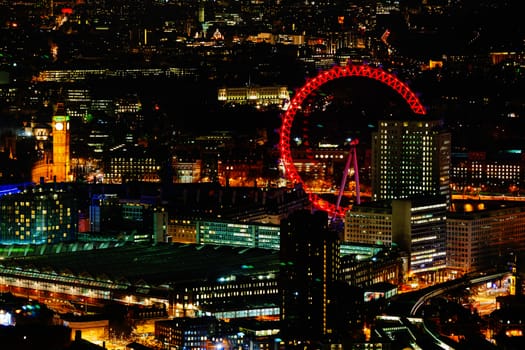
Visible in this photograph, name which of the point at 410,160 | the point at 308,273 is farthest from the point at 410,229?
the point at 308,273

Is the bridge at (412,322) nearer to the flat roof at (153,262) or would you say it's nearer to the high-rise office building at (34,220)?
the flat roof at (153,262)

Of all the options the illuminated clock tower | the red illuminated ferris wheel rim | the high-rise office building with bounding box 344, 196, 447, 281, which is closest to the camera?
the high-rise office building with bounding box 344, 196, 447, 281

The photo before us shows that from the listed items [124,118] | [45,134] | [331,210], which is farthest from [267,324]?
[124,118]

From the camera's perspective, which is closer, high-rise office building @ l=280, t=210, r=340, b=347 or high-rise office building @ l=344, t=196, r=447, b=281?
high-rise office building @ l=280, t=210, r=340, b=347

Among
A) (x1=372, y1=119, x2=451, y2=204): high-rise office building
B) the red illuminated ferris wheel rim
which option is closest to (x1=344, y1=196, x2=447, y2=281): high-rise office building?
(x1=372, y1=119, x2=451, y2=204): high-rise office building

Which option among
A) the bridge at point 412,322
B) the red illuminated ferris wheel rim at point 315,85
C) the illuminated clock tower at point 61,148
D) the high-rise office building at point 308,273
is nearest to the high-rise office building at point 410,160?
the red illuminated ferris wheel rim at point 315,85

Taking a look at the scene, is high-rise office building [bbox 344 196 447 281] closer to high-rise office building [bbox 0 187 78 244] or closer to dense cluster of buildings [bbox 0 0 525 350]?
dense cluster of buildings [bbox 0 0 525 350]
